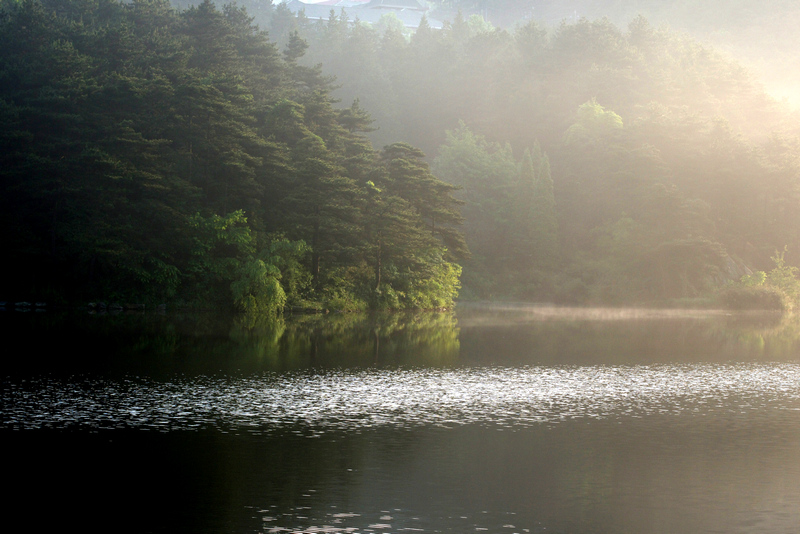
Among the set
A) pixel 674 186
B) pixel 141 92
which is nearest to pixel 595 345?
pixel 141 92

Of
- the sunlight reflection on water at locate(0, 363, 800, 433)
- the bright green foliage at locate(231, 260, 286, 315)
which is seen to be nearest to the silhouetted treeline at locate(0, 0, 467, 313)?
the bright green foliage at locate(231, 260, 286, 315)

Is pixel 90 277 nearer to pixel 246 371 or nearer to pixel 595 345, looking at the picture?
pixel 246 371

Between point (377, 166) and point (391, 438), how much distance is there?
50091 mm

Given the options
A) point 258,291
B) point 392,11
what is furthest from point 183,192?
point 392,11

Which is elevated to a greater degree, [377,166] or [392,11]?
[392,11]

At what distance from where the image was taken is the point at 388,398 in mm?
21641

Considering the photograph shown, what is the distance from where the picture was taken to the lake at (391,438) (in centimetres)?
A: 1217

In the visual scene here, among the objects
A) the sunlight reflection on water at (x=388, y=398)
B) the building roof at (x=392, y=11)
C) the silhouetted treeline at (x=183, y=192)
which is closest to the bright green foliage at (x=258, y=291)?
the silhouetted treeline at (x=183, y=192)

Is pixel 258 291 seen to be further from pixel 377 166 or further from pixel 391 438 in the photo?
pixel 391 438

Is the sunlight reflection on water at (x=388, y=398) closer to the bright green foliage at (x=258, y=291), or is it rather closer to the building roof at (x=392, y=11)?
the bright green foliage at (x=258, y=291)

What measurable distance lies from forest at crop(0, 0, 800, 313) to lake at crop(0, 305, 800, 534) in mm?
18374

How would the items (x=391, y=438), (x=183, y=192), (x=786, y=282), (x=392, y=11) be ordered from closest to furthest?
(x=391, y=438) < (x=183, y=192) < (x=786, y=282) < (x=392, y=11)

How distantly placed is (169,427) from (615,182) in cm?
7582

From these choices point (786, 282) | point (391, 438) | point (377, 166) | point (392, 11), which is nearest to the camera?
point (391, 438)
